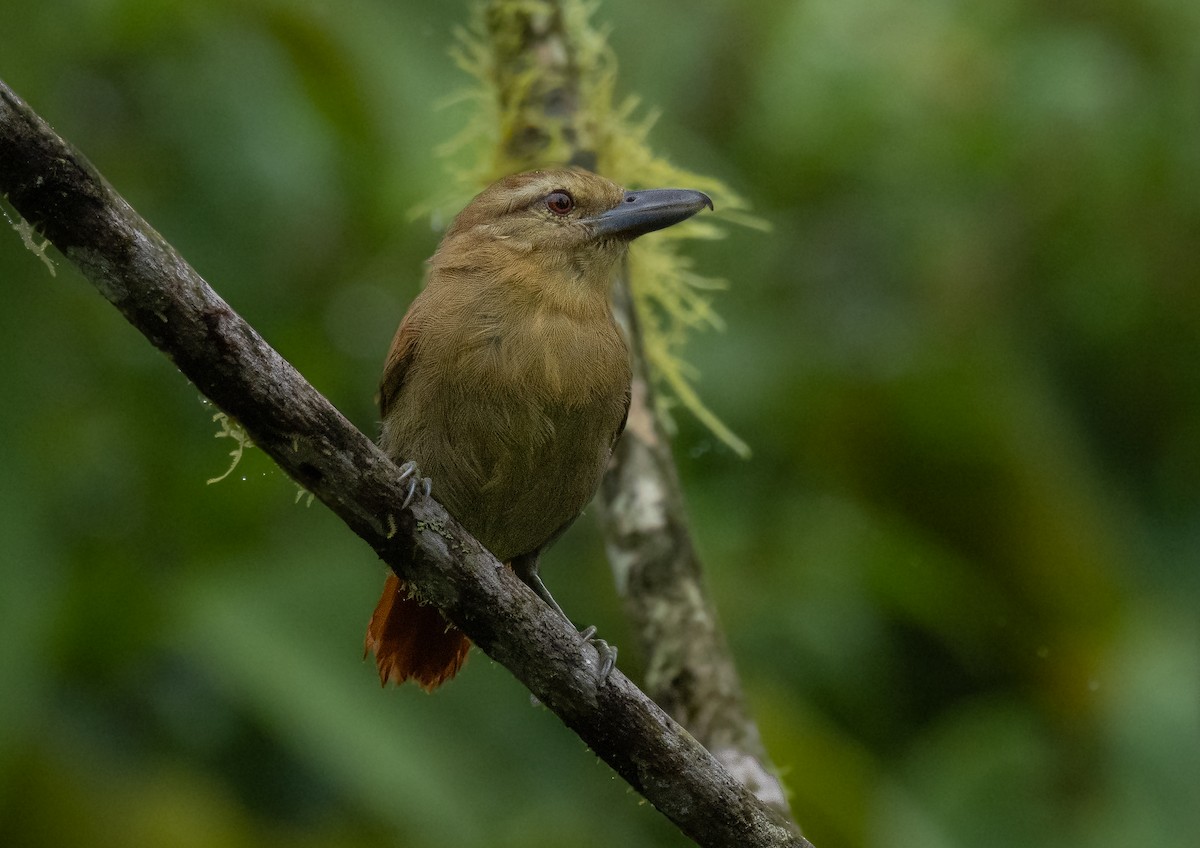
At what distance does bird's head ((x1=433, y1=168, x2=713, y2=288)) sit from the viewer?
11.3ft

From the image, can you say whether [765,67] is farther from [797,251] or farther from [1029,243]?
[1029,243]

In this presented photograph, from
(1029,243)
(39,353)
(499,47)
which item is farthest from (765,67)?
(39,353)

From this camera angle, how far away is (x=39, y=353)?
3.56 metres

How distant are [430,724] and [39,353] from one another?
1262mm

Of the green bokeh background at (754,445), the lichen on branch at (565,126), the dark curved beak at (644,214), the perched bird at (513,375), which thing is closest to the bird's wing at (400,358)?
the perched bird at (513,375)

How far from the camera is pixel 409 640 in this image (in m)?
3.37

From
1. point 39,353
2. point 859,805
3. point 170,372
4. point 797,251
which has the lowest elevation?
point 39,353

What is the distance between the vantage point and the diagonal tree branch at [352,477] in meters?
2.08

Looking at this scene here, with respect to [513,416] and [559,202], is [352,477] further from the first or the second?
[559,202]

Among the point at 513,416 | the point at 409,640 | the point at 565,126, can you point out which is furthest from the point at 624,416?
the point at 565,126

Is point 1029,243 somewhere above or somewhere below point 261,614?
above

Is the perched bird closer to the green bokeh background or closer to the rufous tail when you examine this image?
→ the rufous tail

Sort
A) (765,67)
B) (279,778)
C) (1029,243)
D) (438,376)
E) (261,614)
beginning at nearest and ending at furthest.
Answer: (438,376)
(261,614)
(279,778)
(765,67)
(1029,243)

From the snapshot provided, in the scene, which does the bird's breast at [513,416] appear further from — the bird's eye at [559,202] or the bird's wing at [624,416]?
the bird's eye at [559,202]
